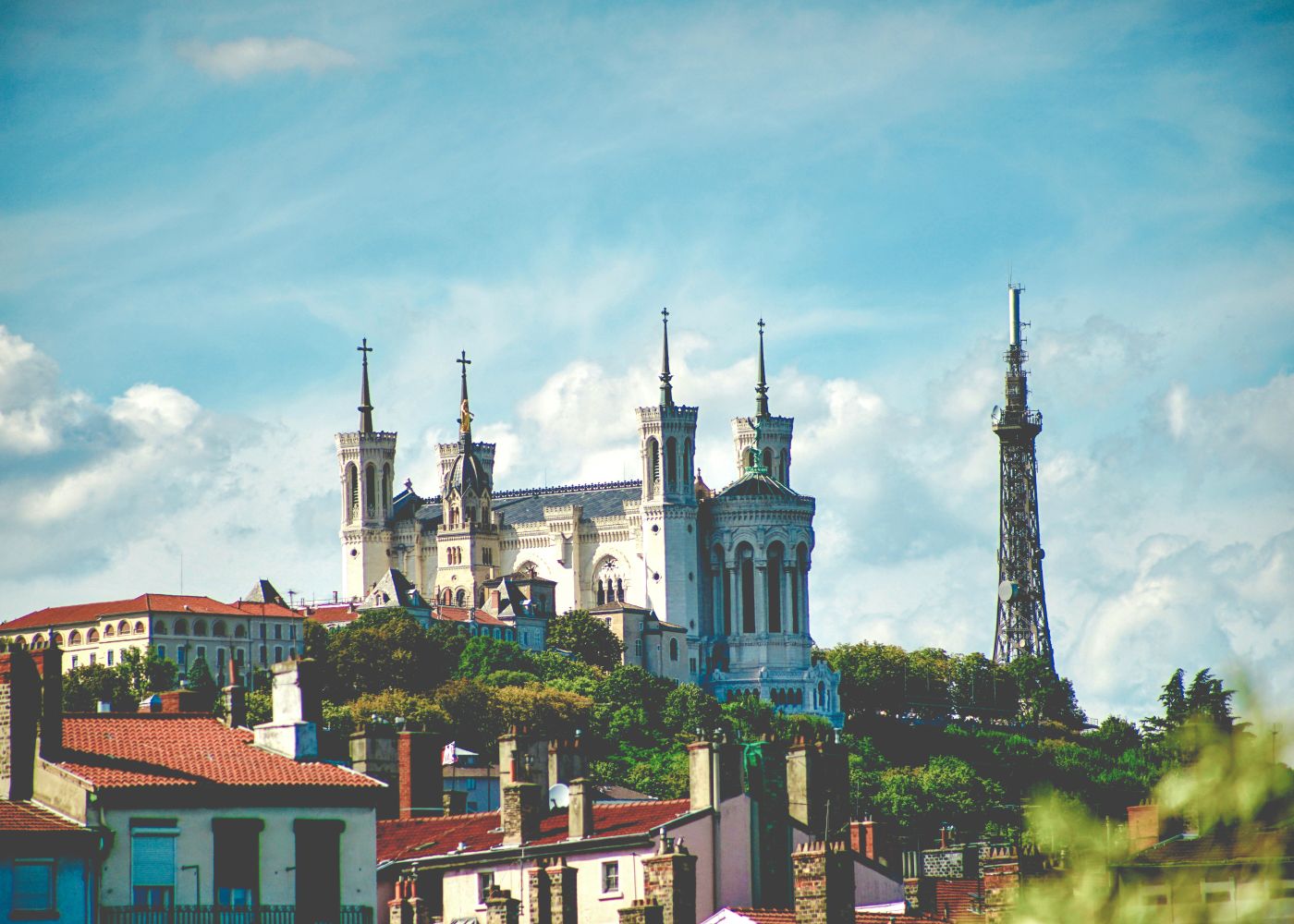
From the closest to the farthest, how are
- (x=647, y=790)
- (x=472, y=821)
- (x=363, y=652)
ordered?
(x=472, y=821), (x=647, y=790), (x=363, y=652)

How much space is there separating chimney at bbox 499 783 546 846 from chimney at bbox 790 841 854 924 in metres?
10.2

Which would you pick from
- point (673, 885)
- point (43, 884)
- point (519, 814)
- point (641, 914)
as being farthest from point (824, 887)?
point (519, 814)

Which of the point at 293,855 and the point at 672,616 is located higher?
the point at 672,616

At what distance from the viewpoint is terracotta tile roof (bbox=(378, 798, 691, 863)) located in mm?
44844

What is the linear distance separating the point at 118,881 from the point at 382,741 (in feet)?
54.5

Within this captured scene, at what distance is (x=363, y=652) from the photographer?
16400 centimetres

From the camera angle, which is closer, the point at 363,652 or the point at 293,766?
the point at 293,766

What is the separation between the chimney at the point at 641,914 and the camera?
3559 cm

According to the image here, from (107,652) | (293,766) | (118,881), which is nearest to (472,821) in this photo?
(293,766)

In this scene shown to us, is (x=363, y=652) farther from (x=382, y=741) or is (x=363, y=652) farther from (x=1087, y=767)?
(x=382, y=741)

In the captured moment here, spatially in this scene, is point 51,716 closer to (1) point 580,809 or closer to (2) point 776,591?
(1) point 580,809

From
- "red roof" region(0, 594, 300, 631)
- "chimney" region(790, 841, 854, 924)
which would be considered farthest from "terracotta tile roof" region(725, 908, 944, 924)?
"red roof" region(0, 594, 300, 631)

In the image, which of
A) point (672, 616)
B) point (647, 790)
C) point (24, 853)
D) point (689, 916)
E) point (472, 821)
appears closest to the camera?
point (24, 853)

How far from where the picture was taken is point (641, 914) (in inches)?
1400
